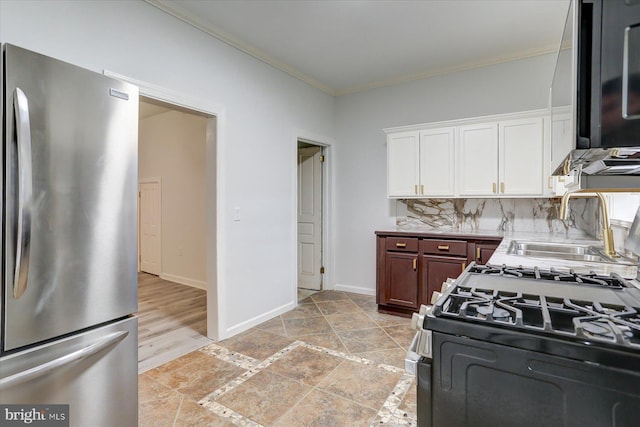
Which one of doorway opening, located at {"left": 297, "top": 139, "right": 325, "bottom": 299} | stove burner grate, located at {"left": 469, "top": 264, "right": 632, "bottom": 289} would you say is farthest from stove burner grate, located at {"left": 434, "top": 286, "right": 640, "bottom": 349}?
doorway opening, located at {"left": 297, "top": 139, "right": 325, "bottom": 299}

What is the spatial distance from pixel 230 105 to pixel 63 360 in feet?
8.03

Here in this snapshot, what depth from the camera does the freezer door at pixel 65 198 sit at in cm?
123

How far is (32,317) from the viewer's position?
127cm

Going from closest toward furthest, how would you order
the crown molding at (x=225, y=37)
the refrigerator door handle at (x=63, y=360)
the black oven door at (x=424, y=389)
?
the black oven door at (x=424, y=389) < the refrigerator door handle at (x=63, y=360) < the crown molding at (x=225, y=37)

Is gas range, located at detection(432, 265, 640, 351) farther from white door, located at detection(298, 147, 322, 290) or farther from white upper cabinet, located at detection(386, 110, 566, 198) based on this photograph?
white door, located at detection(298, 147, 322, 290)

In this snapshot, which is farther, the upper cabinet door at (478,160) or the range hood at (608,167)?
the upper cabinet door at (478,160)

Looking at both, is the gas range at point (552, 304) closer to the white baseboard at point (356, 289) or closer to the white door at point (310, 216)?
the white baseboard at point (356, 289)

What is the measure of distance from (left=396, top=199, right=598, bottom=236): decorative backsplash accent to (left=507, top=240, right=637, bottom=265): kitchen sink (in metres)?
0.73

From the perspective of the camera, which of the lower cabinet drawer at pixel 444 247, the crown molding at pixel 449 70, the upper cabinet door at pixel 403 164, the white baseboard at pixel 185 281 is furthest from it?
the white baseboard at pixel 185 281

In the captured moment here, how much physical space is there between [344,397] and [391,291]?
174cm

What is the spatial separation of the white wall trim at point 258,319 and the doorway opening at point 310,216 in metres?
0.80

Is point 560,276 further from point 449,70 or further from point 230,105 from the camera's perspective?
point 449,70

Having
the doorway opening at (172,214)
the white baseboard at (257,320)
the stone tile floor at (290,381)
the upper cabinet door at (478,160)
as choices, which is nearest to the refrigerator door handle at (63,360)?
the stone tile floor at (290,381)

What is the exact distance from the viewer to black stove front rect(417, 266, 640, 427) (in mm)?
758
